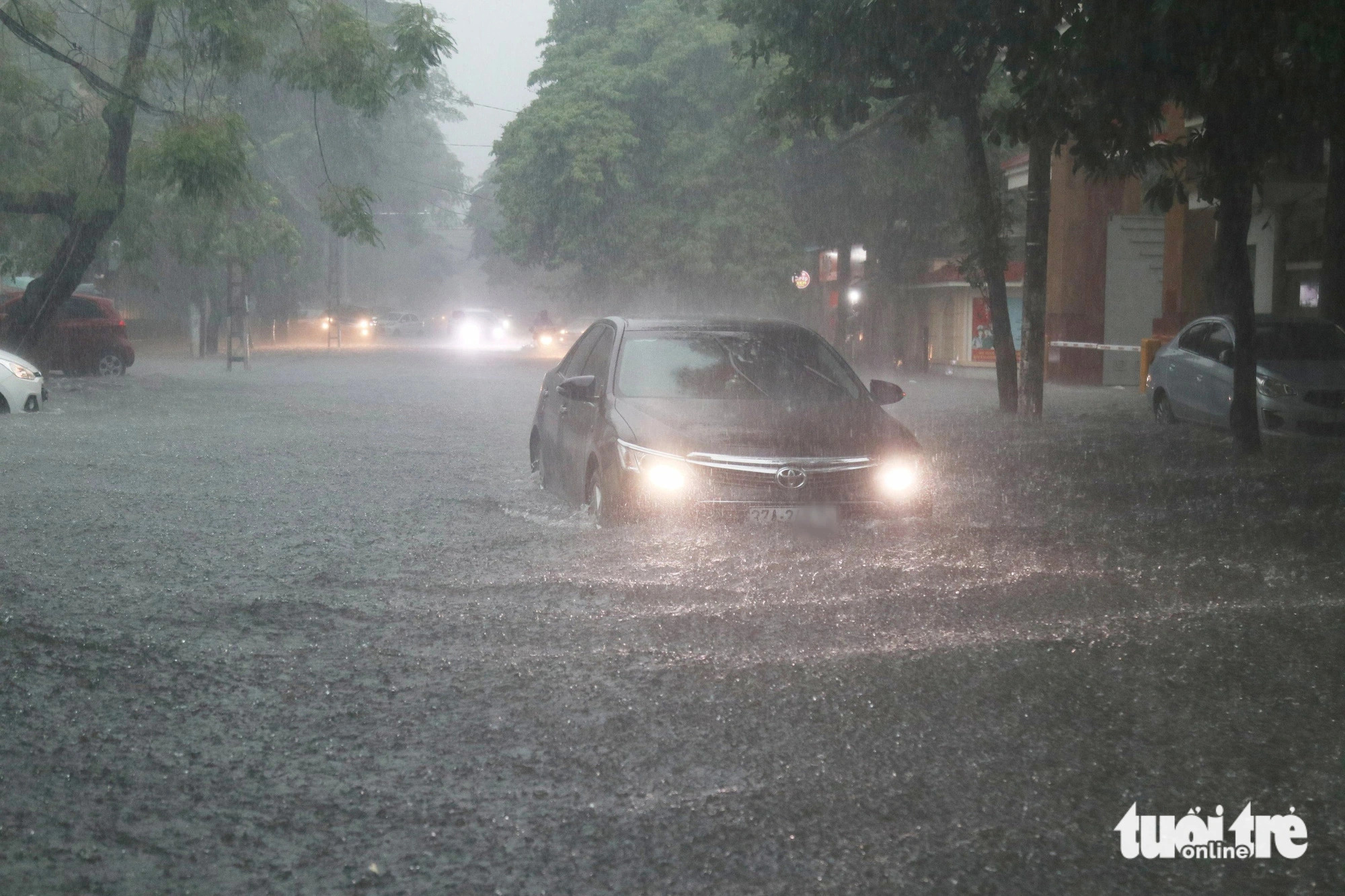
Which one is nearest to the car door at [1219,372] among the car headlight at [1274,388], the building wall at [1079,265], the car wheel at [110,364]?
the car headlight at [1274,388]

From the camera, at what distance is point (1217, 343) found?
17312 millimetres

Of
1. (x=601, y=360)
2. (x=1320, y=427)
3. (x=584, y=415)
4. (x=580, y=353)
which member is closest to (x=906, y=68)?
(x=1320, y=427)

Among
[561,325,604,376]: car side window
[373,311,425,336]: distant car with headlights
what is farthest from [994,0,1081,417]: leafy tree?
[373,311,425,336]: distant car with headlights

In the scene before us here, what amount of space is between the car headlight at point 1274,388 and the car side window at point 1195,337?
1386mm

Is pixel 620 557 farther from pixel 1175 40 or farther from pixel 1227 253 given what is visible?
pixel 1227 253

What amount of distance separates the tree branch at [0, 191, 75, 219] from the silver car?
58.1ft

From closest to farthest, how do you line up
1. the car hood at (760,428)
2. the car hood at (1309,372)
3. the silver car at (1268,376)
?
the car hood at (760,428) → the silver car at (1268,376) → the car hood at (1309,372)

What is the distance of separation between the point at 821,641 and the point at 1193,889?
8.86 ft

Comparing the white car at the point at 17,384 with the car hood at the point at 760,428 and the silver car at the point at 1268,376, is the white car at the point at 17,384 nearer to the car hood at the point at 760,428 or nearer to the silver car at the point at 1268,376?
the car hood at the point at 760,428

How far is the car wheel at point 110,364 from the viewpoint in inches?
1207

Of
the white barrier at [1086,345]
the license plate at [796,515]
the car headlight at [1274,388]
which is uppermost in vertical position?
the white barrier at [1086,345]

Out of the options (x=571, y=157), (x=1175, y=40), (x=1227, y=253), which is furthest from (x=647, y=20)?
(x=1175, y=40)

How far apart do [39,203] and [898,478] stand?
67.6 ft

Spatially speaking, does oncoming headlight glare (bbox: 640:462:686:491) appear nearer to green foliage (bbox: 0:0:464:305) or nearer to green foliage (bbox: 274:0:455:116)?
green foliage (bbox: 0:0:464:305)
